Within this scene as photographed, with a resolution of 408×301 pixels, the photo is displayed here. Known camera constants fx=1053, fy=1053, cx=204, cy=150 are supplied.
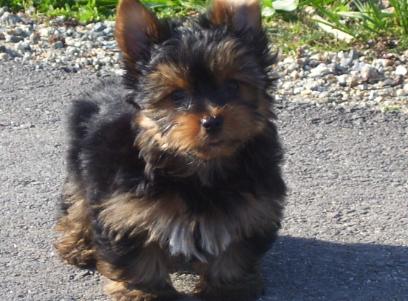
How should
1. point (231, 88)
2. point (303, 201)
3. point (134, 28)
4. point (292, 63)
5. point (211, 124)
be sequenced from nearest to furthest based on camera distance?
1. point (211, 124)
2. point (231, 88)
3. point (134, 28)
4. point (303, 201)
5. point (292, 63)

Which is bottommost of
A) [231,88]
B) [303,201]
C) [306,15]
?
[306,15]

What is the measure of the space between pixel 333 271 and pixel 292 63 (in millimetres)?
3080

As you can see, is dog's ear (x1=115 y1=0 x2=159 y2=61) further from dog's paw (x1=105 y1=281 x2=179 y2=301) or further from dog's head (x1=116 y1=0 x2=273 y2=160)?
dog's paw (x1=105 y1=281 x2=179 y2=301)

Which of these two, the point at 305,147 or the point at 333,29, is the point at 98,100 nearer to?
the point at 305,147

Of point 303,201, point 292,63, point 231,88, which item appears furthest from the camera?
point 292,63

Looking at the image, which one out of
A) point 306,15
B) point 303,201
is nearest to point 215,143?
point 303,201

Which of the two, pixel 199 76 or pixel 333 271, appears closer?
pixel 199 76

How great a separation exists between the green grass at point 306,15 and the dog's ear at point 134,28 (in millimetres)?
3362

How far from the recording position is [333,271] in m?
5.27

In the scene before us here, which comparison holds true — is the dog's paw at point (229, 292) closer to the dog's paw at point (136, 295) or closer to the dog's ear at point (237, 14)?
the dog's paw at point (136, 295)

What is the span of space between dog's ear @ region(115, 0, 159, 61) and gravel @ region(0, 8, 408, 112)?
8.67ft

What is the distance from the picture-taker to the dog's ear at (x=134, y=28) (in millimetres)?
4648

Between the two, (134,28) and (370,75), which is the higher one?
(134,28)

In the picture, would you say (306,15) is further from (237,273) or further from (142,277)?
(142,277)
